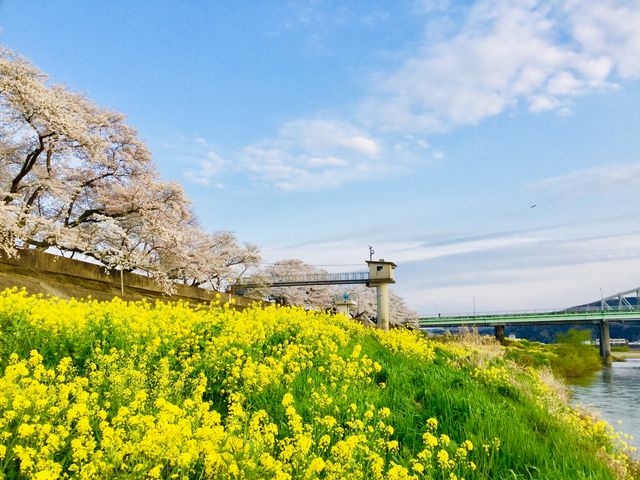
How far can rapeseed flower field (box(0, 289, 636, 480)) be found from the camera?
4004mm

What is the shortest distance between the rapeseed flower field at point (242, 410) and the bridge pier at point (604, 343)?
246 feet

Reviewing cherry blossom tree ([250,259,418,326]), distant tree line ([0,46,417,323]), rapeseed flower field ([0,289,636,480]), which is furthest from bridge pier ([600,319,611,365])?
rapeseed flower field ([0,289,636,480])

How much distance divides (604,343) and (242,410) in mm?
89558

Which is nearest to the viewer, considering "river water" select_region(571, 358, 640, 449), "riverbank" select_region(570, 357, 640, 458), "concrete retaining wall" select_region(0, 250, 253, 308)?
"concrete retaining wall" select_region(0, 250, 253, 308)

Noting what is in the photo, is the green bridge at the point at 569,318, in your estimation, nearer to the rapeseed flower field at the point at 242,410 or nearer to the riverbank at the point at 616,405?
the riverbank at the point at 616,405

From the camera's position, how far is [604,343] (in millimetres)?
79812

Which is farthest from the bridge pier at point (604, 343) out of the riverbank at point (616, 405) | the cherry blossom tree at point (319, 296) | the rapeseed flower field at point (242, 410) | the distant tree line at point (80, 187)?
the rapeseed flower field at point (242, 410)

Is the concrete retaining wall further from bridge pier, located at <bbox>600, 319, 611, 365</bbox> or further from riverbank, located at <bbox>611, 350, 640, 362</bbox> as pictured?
riverbank, located at <bbox>611, 350, 640, 362</bbox>

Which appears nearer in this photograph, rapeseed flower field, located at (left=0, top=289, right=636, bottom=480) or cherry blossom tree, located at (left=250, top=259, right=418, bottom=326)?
rapeseed flower field, located at (left=0, top=289, right=636, bottom=480)

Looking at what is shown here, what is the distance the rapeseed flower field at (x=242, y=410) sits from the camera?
4.00 meters

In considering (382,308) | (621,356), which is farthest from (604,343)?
(382,308)

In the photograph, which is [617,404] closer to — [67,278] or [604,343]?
[67,278]

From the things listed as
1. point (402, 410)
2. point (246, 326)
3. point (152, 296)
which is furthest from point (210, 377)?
point (152, 296)

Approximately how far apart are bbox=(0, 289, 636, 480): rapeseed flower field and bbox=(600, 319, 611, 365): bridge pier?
7506cm
